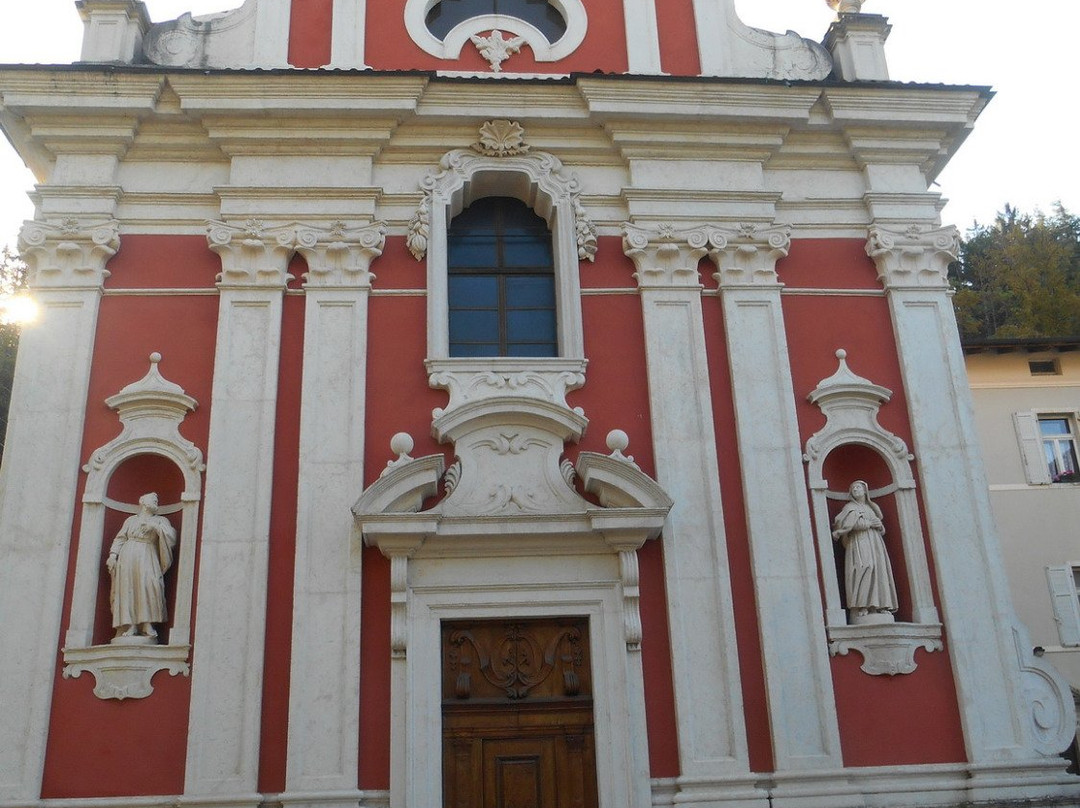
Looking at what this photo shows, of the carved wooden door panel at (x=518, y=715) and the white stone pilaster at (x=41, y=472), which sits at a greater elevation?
the white stone pilaster at (x=41, y=472)

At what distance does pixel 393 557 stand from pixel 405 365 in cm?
201

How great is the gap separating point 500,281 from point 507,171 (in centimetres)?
116

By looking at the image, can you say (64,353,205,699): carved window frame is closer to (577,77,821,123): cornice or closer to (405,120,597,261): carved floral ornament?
(405,120,597,261): carved floral ornament

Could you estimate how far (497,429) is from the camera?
10633 mm

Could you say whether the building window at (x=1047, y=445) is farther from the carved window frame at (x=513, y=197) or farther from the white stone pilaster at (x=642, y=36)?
the carved window frame at (x=513, y=197)

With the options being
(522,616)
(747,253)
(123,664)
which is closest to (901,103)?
(747,253)

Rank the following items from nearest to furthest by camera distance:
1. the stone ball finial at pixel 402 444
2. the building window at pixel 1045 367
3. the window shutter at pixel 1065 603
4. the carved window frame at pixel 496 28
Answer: the stone ball finial at pixel 402 444, the carved window frame at pixel 496 28, the window shutter at pixel 1065 603, the building window at pixel 1045 367

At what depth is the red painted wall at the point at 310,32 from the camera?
12344 mm

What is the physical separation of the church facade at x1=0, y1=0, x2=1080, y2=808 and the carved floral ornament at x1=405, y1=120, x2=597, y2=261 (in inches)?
1.7

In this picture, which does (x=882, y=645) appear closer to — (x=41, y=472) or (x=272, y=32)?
(x=41, y=472)

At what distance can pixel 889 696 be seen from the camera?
10164 mm

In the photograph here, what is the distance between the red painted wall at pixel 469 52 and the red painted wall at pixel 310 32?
0.45m

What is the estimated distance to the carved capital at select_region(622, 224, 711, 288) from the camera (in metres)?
11.5

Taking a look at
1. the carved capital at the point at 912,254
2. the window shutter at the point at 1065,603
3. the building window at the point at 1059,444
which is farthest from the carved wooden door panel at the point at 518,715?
the building window at the point at 1059,444
